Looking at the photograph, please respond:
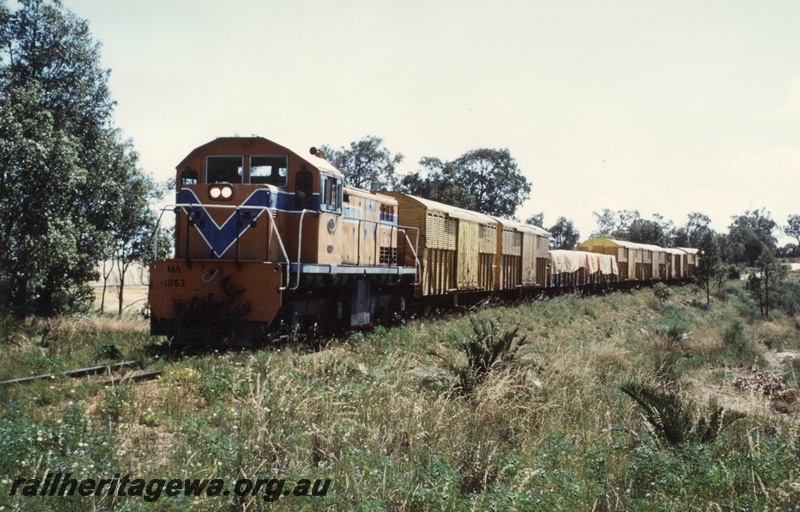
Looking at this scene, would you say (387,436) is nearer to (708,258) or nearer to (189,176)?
(189,176)

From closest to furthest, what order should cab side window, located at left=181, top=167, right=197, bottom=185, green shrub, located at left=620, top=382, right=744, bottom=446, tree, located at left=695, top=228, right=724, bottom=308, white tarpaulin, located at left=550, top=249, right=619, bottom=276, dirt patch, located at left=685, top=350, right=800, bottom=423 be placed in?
green shrub, located at left=620, top=382, right=744, bottom=446 < dirt patch, located at left=685, top=350, right=800, bottom=423 < cab side window, located at left=181, top=167, right=197, bottom=185 < white tarpaulin, located at left=550, top=249, right=619, bottom=276 < tree, located at left=695, top=228, right=724, bottom=308

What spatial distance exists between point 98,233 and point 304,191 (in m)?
12.8

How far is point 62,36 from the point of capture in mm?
21141

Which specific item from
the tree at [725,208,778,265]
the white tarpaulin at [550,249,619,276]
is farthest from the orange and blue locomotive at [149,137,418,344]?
the tree at [725,208,778,265]

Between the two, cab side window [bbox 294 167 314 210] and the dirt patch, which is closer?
the dirt patch

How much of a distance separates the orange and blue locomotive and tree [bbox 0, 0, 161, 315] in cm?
799

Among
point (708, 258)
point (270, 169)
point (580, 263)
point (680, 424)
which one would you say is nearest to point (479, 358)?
point (680, 424)

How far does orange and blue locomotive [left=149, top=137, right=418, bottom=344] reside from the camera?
1037cm

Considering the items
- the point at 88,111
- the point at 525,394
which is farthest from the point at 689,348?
the point at 88,111

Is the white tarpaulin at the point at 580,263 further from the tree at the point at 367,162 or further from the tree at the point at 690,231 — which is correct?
the tree at the point at 690,231

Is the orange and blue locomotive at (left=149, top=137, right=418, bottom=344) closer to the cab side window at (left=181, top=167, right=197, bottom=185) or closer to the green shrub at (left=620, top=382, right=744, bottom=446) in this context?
the cab side window at (left=181, top=167, right=197, bottom=185)

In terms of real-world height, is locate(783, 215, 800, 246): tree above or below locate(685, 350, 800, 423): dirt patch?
above

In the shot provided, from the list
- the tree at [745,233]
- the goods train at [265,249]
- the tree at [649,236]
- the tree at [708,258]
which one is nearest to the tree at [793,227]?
the tree at [745,233]

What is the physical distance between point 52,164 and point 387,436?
622 inches
